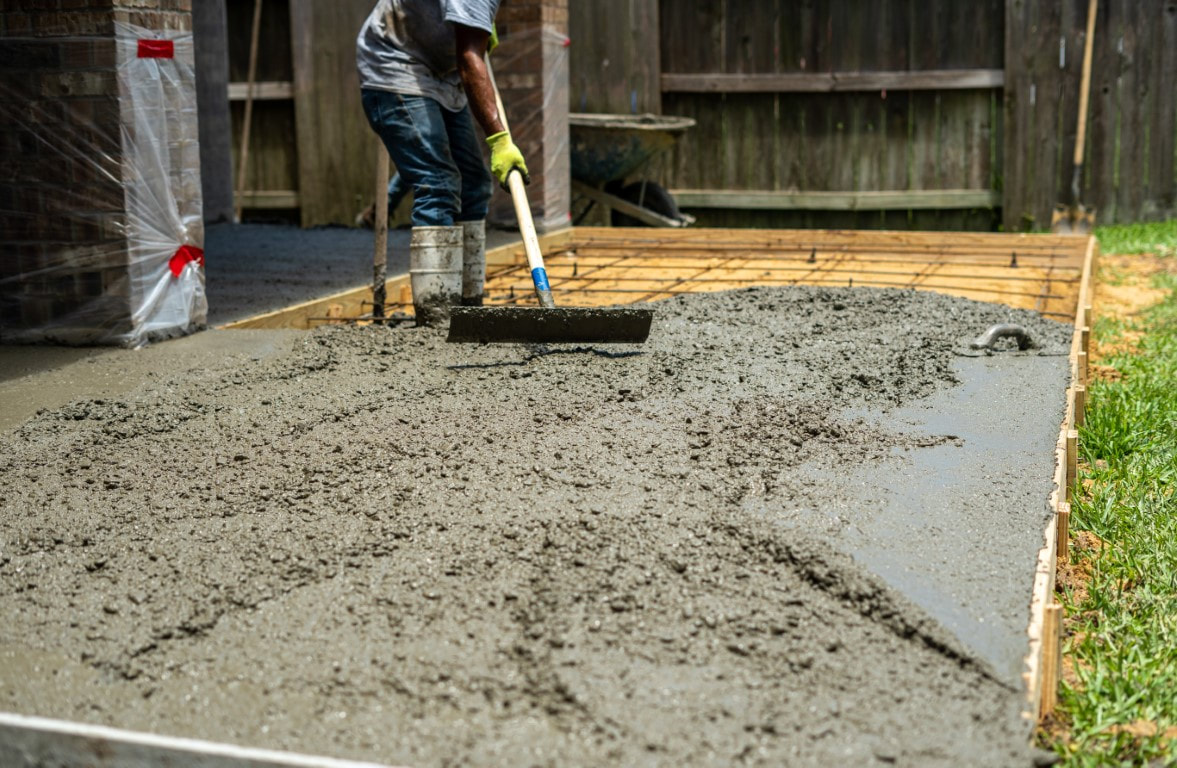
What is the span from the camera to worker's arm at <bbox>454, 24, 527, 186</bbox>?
4.53 metres

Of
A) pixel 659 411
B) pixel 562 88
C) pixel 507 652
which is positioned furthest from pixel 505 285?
pixel 507 652

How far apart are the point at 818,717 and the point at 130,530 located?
154 cm

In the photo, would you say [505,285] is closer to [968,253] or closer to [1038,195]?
[968,253]

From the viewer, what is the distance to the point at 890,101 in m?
10.0

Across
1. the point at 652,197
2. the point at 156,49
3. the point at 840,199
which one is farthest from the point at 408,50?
the point at 840,199

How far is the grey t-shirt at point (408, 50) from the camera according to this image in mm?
4773

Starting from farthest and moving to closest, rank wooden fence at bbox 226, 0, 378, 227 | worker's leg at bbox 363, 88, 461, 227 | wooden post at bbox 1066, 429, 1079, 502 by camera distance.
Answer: wooden fence at bbox 226, 0, 378, 227 < worker's leg at bbox 363, 88, 461, 227 < wooden post at bbox 1066, 429, 1079, 502

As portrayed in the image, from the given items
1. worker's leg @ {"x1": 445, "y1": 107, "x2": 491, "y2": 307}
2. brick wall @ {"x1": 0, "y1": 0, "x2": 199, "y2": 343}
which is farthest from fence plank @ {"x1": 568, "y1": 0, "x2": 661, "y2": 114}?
brick wall @ {"x1": 0, "y1": 0, "x2": 199, "y2": 343}

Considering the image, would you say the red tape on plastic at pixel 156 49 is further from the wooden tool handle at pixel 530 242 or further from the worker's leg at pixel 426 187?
the wooden tool handle at pixel 530 242

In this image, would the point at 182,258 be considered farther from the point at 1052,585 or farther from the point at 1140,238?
the point at 1140,238

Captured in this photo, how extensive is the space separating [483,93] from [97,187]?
138 centimetres

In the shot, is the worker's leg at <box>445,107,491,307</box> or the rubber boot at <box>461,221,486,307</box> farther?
the rubber boot at <box>461,221,486,307</box>

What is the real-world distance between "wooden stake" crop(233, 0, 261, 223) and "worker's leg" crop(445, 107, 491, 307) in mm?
4785

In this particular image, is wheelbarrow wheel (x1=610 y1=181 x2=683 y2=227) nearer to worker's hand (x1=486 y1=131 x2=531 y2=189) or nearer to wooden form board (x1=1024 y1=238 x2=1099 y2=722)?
worker's hand (x1=486 y1=131 x2=531 y2=189)
